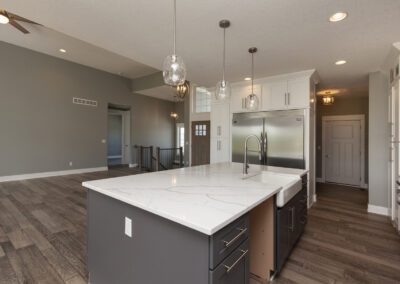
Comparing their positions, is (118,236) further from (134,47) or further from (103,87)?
(103,87)

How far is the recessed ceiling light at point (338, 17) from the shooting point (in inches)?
81.0

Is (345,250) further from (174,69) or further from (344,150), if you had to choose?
(344,150)

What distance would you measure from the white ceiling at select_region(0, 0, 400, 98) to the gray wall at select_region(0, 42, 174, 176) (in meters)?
4.59

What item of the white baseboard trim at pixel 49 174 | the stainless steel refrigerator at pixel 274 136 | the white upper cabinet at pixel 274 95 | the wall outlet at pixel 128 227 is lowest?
the white baseboard trim at pixel 49 174

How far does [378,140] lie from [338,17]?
2.75 meters

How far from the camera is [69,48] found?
218 inches

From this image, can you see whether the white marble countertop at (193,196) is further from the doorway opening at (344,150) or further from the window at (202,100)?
the doorway opening at (344,150)

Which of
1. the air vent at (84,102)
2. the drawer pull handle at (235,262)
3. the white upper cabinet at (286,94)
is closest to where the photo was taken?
the drawer pull handle at (235,262)

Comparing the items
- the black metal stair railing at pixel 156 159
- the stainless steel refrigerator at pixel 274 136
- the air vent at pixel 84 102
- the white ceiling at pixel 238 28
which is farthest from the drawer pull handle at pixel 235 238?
the air vent at pixel 84 102

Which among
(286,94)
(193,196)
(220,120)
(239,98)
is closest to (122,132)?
(220,120)

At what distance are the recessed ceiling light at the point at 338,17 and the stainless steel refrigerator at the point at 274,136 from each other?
73.4 inches

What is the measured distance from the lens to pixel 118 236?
58.4 inches

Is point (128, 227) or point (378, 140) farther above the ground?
point (378, 140)

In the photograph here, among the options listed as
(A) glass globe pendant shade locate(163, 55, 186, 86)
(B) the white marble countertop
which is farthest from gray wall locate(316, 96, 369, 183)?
(A) glass globe pendant shade locate(163, 55, 186, 86)
